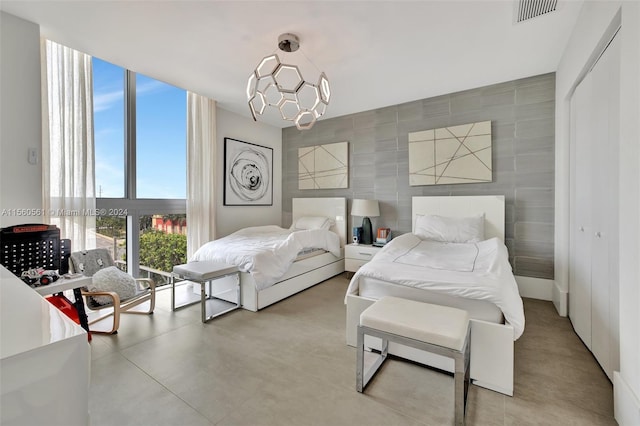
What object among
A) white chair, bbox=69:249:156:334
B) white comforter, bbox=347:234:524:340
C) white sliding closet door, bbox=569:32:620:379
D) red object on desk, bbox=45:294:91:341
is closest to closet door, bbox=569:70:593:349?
white sliding closet door, bbox=569:32:620:379

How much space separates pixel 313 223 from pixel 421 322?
3.17 m

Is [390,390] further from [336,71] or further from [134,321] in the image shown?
[336,71]

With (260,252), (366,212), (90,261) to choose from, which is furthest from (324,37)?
(90,261)

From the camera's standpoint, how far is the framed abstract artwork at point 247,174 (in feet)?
14.4

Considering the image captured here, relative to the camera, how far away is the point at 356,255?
412 centimetres

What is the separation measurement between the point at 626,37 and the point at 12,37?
4119 millimetres

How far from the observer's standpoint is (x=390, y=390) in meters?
1.67

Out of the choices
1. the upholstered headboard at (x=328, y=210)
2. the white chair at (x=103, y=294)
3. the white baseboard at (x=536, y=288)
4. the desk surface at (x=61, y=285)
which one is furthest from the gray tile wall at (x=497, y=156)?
the desk surface at (x=61, y=285)

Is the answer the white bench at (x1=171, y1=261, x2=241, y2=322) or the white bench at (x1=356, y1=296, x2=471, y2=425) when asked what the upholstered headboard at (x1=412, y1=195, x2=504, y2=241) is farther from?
the white bench at (x1=171, y1=261, x2=241, y2=322)

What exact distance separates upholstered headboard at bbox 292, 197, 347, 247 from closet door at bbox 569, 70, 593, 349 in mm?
2825

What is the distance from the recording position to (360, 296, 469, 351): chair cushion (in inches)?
56.0

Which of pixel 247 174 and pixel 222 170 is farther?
pixel 247 174

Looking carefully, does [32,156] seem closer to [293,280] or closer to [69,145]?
[69,145]

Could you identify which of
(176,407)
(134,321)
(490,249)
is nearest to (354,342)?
(176,407)
